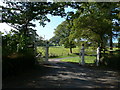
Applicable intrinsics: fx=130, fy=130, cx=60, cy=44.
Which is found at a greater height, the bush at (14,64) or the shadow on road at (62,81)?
the bush at (14,64)

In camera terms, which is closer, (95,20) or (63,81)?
(63,81)

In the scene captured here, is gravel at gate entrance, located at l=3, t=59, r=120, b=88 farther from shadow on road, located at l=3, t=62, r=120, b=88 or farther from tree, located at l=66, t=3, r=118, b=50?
tree, located at l=66, t=3, r=118, b=50

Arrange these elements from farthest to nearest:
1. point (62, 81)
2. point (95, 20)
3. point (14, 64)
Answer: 1. point (95, 20)
2. point (14, 64)
3. point (62, 81)

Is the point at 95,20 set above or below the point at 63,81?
above

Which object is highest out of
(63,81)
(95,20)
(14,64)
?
(95,20)

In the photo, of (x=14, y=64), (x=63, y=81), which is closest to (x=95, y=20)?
(x=63, y=81)

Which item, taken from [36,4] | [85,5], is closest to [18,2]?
[36,4]

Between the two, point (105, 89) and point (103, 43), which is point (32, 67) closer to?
point (105, 89)

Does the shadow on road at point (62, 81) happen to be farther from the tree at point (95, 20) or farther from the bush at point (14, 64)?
the tree at point (95, 20)

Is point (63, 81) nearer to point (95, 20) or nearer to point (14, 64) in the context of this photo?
point (14, 64)

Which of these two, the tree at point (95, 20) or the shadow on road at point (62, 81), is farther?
the tree at point (95, 20)

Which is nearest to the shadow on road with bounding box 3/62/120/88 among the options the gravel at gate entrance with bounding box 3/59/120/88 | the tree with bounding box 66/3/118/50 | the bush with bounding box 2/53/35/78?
the gravel at gate entrance with bounding box 3/59/120/88

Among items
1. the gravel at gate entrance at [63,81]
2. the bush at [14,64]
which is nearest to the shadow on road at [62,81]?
the gravel at gate entrance at [63,81]

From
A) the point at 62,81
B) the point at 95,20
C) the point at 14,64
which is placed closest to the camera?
the point at 62,81
